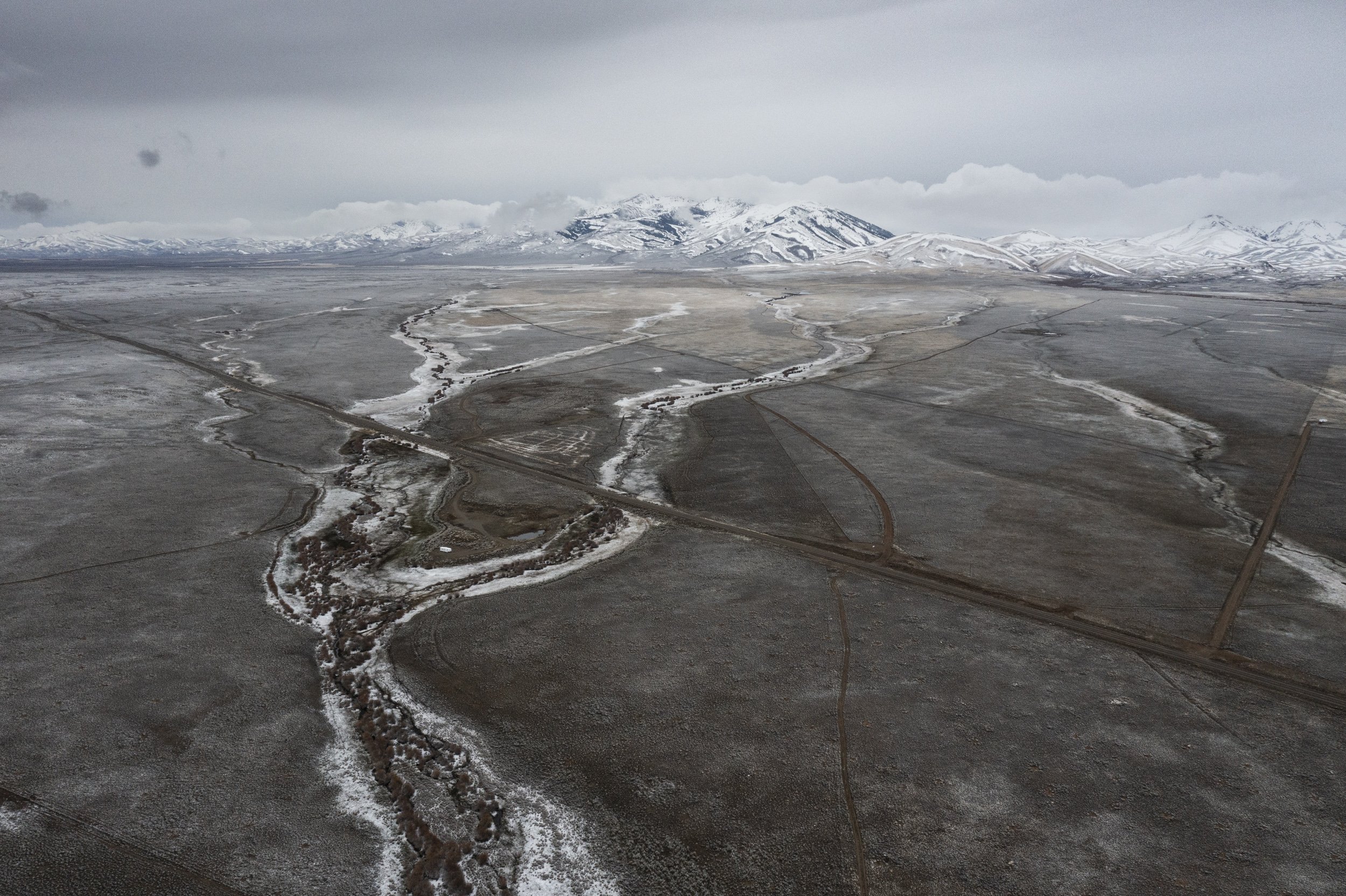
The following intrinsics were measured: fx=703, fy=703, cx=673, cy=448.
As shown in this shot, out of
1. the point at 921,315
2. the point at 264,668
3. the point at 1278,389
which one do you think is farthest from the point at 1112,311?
the point at 264,668

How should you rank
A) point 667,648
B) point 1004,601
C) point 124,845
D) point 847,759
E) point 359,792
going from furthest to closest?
point 1004,601, point 667,648, point 847,759, point 359,792, point 124,845

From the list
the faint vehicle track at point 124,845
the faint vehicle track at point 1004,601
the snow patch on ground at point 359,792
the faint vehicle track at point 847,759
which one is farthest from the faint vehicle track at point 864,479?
the faint vehicle track at point 124,845

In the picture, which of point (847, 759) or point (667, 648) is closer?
point (847, 759)

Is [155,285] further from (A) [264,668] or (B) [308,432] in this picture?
(A) [264,668]

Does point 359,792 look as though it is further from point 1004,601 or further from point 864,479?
point 864,479

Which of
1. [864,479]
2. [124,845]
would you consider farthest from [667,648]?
[864,479]

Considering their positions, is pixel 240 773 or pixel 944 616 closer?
pixel 240 773

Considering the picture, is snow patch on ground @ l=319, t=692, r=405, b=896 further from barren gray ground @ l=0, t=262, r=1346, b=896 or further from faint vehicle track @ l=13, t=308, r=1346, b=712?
faint vehicle track @ l=13, t=308, r=1346, b=712

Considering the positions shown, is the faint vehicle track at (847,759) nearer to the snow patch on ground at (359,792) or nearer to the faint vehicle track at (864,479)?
the faint vehicle track at (864,479)

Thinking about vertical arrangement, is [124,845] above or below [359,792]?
above

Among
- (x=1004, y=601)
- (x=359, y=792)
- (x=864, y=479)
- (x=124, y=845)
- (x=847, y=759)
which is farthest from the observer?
(x=864, y=479)
